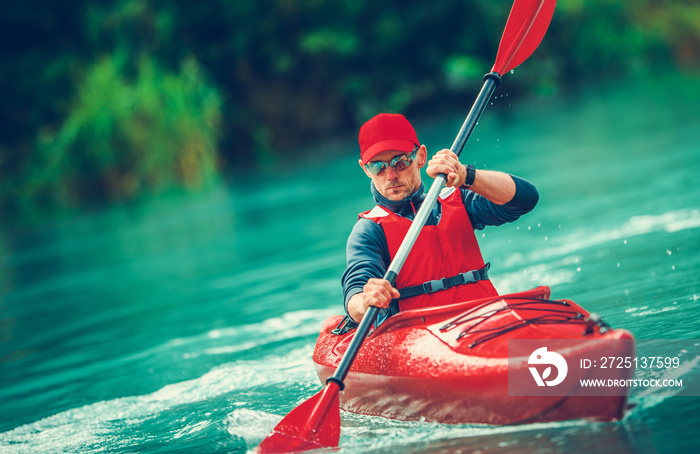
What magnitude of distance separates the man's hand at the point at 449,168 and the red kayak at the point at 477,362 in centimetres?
45

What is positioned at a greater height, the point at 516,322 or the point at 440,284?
the point at 440,284

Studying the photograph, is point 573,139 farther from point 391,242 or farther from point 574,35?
point 574,35

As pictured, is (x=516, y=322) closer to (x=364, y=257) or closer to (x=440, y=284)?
(x=440, y=284)

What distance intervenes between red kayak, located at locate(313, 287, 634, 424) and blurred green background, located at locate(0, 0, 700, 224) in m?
14.1

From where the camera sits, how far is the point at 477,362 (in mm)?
2873

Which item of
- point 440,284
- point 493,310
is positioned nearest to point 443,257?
point 440,284

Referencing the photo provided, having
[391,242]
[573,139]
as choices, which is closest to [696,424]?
[391,242]

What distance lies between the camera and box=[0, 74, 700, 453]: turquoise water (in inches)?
132

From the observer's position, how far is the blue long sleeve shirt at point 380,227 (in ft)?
10.8

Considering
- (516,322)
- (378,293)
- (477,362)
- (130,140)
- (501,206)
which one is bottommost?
(477,362)

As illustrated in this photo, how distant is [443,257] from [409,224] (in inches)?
7.4

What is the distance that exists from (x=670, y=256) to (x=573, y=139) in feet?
25.5

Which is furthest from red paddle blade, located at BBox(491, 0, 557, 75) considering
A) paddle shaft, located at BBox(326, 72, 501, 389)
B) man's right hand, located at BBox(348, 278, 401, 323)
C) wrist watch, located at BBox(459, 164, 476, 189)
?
man's right hand, located at BBox(348, 278, 401, 323)

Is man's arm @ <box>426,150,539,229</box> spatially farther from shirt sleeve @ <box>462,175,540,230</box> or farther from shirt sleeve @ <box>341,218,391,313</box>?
shirt sleeve @ <box>341,218,391,313</box>
